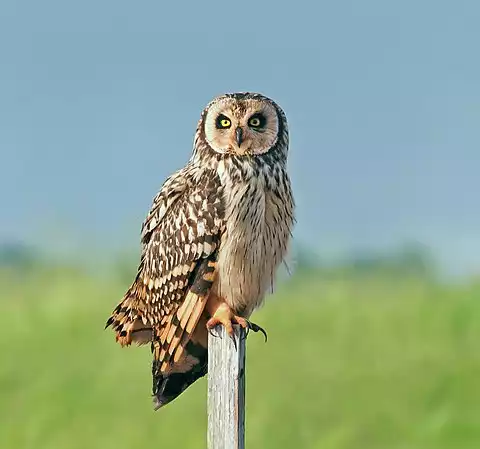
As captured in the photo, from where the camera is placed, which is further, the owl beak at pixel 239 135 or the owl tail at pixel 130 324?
the owl tail at pixel 130 324

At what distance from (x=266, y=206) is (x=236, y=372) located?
56 centimetres

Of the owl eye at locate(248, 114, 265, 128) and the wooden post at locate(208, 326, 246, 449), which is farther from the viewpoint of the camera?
→ the owl eye at locate(248, 114, 265, 128)

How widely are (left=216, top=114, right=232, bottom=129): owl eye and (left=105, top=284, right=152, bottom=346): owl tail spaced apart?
1.91 ft

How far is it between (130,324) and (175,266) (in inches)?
10.4

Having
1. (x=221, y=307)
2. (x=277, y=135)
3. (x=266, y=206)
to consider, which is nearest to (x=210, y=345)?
(x=221, y=307)

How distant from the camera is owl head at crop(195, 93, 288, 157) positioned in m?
2.41

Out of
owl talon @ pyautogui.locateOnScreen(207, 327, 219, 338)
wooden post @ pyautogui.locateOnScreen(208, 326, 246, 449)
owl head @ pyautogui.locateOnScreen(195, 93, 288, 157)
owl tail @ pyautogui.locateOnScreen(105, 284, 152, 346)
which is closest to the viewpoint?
wooden post @ pyautogui.locateOnScreen(208, 326, 246, 449)

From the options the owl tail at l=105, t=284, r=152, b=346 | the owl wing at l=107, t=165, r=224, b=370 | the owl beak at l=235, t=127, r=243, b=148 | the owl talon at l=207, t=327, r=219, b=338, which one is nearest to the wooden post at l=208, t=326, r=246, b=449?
the owl talon at l=207, t=327, r=219, b=338

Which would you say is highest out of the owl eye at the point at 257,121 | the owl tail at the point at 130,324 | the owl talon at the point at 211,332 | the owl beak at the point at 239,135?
the owl eye at the point at 257,121

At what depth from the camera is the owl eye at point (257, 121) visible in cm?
243

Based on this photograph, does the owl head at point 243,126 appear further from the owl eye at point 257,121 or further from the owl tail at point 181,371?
the owl tail at point 181,371

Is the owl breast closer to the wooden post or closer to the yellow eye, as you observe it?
the yellow eye

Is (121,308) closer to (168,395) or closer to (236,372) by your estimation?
(168,395)

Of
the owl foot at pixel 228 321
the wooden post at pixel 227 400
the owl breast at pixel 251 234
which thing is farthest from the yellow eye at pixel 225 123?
the wooden post at pixel 227 400
